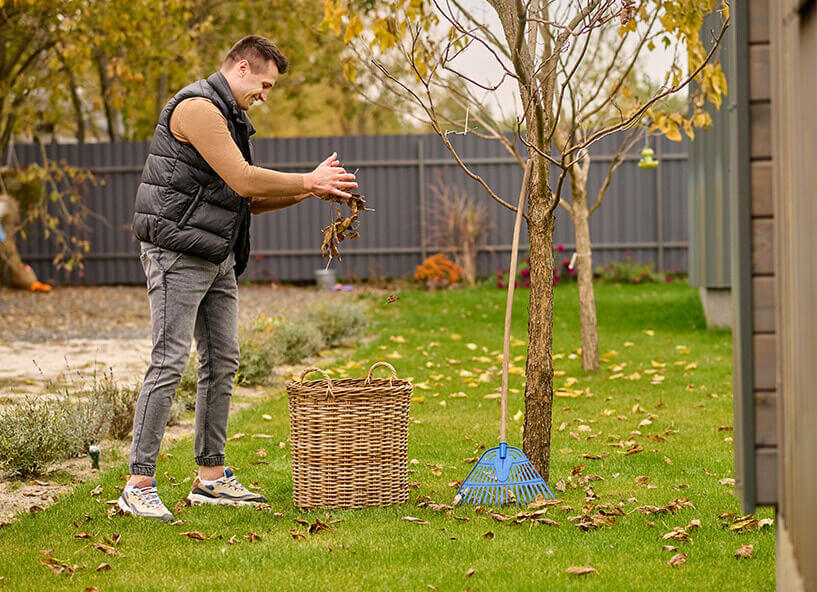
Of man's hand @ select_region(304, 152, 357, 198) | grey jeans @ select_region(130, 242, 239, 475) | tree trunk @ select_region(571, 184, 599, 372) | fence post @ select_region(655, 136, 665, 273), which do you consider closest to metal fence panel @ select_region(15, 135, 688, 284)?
fence post @ select_region(655, 136, 665, 273)

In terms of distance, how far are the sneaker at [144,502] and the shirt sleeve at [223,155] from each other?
3.97 feet

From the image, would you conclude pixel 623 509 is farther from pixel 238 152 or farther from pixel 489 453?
pixel 238 152

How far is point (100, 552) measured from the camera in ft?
11.4

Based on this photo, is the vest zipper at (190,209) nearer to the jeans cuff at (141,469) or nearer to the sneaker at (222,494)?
the jeans cuff at (141,469)

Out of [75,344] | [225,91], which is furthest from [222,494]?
[75,344]

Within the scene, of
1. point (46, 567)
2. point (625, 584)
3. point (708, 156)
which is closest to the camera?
point (625, 584)

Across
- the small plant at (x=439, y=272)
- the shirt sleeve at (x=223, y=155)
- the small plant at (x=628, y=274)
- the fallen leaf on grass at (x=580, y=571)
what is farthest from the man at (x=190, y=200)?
the small plant at (x=628, y=274)

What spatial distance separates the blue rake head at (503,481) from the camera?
3936 millimetres

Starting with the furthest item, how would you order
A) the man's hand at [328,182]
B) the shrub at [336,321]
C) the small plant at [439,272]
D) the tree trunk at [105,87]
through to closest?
the tree trunk at [105,87] < the small plant at [439,272] < the shrub at [336,321] < the man's hand at [328,182]

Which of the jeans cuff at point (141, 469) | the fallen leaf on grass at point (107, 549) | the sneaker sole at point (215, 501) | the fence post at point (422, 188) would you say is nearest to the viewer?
the fallen leaf on grass at point (107, 549)

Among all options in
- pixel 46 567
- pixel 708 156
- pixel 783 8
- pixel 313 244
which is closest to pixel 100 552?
pixel 46 567

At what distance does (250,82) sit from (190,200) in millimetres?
531

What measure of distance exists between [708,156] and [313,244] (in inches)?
285

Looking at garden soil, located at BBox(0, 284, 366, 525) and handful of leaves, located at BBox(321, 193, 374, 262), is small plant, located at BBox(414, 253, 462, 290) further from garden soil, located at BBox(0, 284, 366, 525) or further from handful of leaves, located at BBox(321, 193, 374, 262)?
handful of leaves, located at BBox(321, 193, 374, 262)
